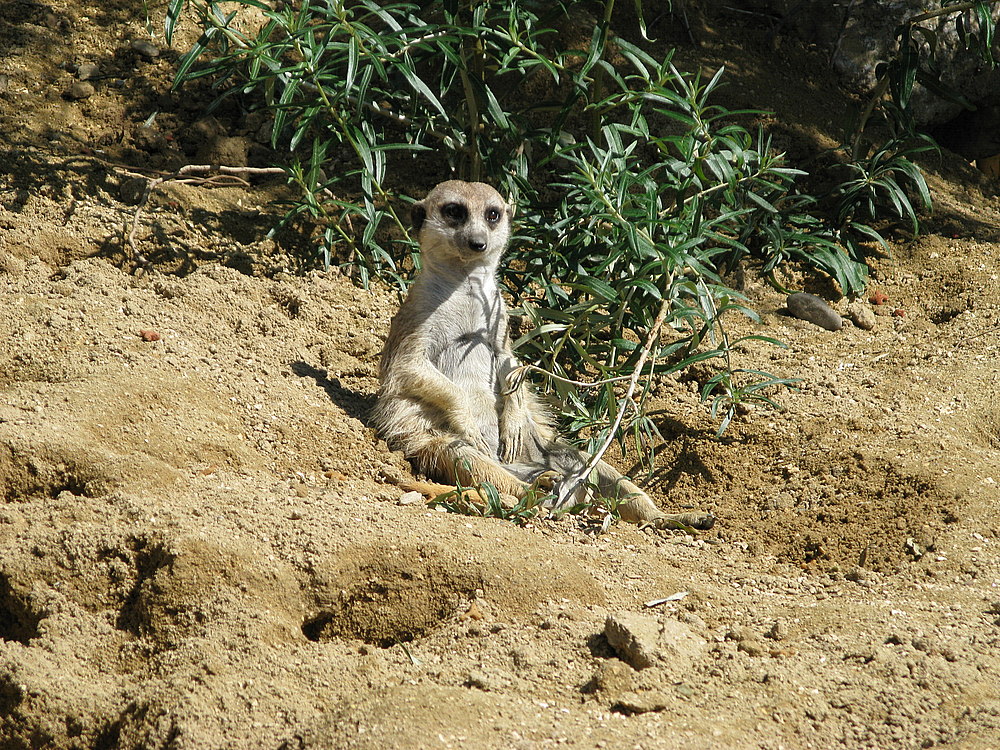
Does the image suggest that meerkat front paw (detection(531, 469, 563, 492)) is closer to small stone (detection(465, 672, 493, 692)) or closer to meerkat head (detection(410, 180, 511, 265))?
meerkat head (detection(410, 180, 511, 265))

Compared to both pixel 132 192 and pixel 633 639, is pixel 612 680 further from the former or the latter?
pixel 132 192

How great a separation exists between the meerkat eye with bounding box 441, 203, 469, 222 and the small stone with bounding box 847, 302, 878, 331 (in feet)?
7.47

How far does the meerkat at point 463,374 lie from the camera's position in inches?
156

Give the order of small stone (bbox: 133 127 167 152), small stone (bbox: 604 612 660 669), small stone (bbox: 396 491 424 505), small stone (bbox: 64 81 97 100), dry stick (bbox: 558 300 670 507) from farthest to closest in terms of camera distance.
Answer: small stone (bbox: 64 81 97 100), small stone (bbox: 133 127 167 152), dry stick (bbox: 558 300 670 507), small stone (bbox: 396 491 424 505), small stone (bbox: 604 612 660 669)

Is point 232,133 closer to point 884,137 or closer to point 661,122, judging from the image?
point 661,122

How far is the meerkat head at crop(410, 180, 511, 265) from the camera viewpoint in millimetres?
4156

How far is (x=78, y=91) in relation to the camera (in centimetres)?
550

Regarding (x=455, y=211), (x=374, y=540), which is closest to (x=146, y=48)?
(x=455, y=211)

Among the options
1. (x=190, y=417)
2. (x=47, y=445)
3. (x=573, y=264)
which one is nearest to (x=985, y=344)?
(x=573, y=264)

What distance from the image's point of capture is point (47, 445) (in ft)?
10.00

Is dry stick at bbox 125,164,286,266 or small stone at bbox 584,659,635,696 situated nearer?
small stone at bbox 584,659,635,696

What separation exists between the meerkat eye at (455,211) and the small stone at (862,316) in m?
2.28

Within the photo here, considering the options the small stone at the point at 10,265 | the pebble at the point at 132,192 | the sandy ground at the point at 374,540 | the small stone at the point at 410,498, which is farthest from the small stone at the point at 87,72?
the small stone at the point at 410,498

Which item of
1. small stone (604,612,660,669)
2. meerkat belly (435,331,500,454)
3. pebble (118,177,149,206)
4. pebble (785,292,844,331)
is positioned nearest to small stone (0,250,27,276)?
pebble (118,177,149,206)
